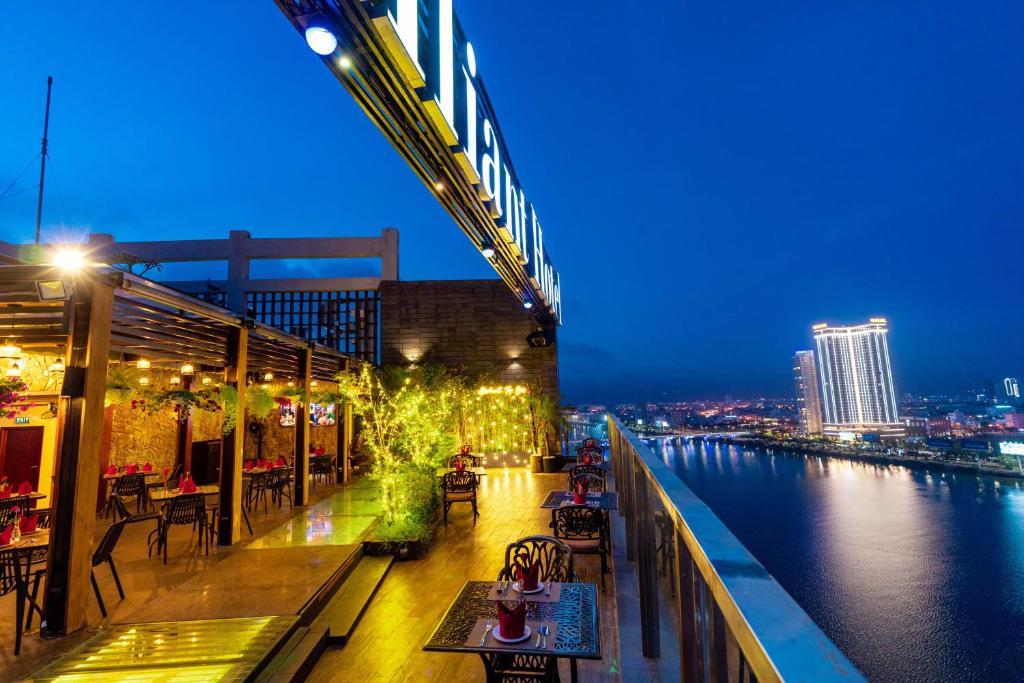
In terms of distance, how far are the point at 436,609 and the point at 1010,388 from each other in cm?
14448

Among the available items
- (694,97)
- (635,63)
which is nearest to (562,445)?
(635,63)

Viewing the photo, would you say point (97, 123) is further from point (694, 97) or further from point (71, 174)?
point (694, 97)

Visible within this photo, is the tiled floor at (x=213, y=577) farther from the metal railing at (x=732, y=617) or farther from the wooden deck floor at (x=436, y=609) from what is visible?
the metal railing at (x=732, y=617)

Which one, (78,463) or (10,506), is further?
(10,506)

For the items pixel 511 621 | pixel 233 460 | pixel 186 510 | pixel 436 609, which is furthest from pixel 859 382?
pixel 511 621

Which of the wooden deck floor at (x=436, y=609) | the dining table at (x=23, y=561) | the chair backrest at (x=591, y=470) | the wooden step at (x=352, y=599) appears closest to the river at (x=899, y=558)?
the chair backrest at (x=591, y=470)

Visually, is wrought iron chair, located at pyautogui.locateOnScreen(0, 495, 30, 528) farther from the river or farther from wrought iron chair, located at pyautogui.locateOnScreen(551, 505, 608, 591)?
the river

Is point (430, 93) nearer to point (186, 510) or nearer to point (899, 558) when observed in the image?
point (186, 510)

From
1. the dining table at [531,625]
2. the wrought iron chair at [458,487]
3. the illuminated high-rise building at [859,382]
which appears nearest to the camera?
the dining table at [531,625]

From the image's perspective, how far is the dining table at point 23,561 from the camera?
11.5ft

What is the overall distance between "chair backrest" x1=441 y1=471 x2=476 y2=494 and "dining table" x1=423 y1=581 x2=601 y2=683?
433 cm

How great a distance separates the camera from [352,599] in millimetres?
4355

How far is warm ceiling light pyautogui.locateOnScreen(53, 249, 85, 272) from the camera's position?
3.86 meters

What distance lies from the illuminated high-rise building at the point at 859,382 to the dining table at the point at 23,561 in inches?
4054
